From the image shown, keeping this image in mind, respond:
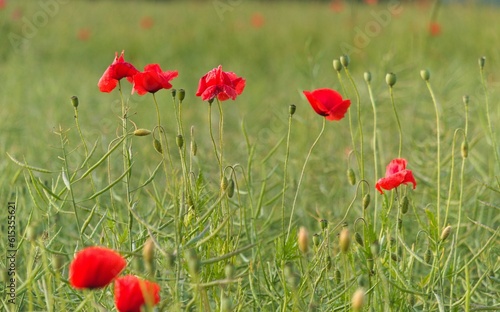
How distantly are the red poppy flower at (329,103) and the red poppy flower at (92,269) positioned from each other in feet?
1.43

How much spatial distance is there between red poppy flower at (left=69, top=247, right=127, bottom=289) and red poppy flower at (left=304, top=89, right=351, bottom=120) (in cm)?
44

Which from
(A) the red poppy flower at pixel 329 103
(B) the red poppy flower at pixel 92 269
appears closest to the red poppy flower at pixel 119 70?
(A) the red poppy flower at pixel 329 103

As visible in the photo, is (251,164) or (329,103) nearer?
(329,103)

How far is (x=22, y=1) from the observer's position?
687 cm

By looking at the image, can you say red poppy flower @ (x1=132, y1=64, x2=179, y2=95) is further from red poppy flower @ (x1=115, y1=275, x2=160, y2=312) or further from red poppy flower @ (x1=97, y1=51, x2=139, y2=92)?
red poppy flower @ (x1=115, y1=275, x2=160, y2=312)

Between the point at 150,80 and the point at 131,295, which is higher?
the point at 150,80

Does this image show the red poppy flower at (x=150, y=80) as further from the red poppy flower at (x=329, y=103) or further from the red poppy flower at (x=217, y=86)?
the red poppy flower at (x=329, y=103)

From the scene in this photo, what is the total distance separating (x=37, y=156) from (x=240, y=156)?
0.65 m

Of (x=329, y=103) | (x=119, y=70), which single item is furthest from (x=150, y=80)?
(x=329, y=103)

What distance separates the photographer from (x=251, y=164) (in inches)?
63.1

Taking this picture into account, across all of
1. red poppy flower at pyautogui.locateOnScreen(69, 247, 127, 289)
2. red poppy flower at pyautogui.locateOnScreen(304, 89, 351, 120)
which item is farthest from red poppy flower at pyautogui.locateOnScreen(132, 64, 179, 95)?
red poppy flower at pyautogui.locateOnScreen(69, 247, 127, 289)

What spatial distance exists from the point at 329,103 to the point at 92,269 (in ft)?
1.59

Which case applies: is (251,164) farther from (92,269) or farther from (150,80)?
(92,269)

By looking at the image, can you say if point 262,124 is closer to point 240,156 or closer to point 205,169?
point 240,156
